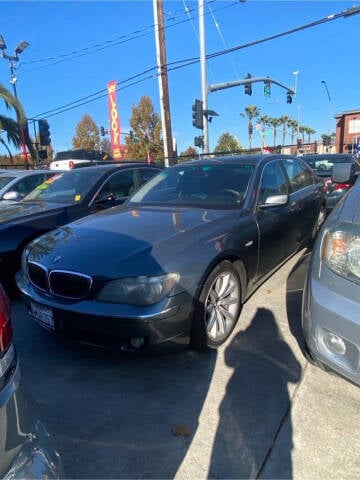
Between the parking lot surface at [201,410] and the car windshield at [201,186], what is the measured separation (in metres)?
1.30

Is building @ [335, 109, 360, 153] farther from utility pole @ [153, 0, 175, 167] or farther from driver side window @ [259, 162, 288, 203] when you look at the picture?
driver side window @ [259, 162, 288, 203]

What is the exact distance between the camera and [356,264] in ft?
6.55

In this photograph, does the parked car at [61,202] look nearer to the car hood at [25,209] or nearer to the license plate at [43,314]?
the car hood at [25,209]

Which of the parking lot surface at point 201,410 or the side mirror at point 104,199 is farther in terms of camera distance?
the side mirror at point 104,199

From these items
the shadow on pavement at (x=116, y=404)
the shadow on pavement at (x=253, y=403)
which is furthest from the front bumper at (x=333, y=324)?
the shadow on pavement at (x=116, y=404)

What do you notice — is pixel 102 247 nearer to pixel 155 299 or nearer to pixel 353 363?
pixel 155 299

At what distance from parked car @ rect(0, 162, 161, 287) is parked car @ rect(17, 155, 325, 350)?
110 cm

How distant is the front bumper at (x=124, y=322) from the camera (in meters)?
2.46

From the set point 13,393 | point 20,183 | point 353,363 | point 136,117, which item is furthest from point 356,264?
point 136,117

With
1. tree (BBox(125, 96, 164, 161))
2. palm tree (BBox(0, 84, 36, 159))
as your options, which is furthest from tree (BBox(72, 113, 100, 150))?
palm tree (BBox(0, 84, 36, 159))

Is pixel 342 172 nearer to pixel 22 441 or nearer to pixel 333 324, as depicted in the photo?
pixel 333 324

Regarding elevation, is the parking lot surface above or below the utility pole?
below

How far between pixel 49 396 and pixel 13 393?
1.48 m

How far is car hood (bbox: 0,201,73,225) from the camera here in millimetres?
4617
